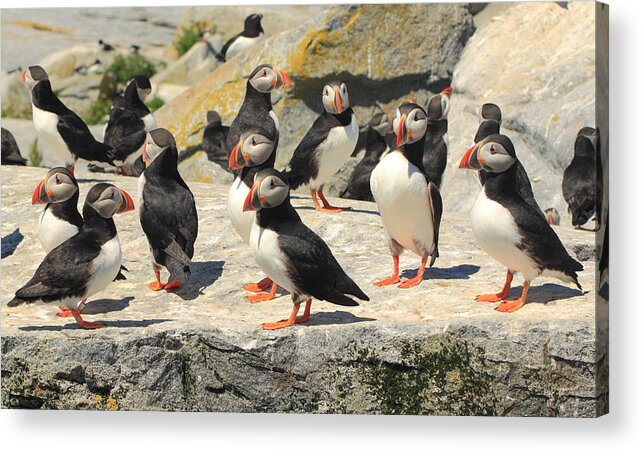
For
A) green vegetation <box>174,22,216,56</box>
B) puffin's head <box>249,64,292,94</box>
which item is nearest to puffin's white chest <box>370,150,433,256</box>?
puffin's head <box>249,64,292,94</box>

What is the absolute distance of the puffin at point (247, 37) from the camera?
534 inches

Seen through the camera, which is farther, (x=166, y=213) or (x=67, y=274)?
(x=166, y=213)

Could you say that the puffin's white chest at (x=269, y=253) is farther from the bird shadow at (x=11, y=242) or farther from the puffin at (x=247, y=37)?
the puffin at (x=247, y=37)

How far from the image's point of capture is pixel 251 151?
8766mm

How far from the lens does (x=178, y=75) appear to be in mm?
17453

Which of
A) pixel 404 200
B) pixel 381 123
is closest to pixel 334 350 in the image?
pixel 404 200

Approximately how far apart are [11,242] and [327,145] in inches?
102

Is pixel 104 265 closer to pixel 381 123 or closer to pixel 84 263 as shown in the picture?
pixel 84 263

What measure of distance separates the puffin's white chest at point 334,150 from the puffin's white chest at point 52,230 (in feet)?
6.81

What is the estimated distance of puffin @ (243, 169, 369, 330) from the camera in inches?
316

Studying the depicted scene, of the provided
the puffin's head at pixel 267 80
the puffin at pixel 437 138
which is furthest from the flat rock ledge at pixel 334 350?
the puffin's head at pixel 267 80

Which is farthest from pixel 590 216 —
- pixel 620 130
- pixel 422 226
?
pixel 422 226

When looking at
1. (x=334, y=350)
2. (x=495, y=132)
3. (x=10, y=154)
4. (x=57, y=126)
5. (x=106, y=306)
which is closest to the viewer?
(x=334, y=350)

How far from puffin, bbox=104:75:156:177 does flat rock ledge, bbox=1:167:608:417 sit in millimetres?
2185
